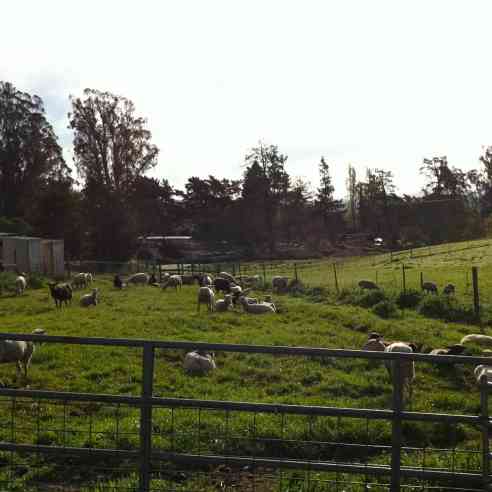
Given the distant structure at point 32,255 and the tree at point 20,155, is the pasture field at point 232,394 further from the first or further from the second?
the tree at point 20,155

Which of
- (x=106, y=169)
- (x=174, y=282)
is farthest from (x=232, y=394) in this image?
(x=106, y=169)

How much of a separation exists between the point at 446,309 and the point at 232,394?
1265cm

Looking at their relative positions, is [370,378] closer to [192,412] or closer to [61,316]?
[192,412]

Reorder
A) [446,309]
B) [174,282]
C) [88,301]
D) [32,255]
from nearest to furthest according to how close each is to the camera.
Answer: [446,309] → [88,301] → [174,282] → [32,255]

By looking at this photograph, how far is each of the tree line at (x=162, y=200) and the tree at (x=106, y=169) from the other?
3.7 inches

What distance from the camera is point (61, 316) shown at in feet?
63.5

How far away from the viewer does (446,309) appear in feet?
67.3

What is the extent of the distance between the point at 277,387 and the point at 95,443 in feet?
13.0

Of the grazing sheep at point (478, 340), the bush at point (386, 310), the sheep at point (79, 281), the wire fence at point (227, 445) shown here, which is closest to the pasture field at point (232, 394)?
the wire fence at point (227, 445)

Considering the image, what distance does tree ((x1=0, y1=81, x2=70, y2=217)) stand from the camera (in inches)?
2463

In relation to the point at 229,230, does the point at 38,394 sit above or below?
below

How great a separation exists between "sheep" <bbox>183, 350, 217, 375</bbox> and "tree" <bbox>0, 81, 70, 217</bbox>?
55.6 meters

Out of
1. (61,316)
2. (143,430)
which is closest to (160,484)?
(143,430)

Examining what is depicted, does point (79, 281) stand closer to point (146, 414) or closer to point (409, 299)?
point (409, 299)
